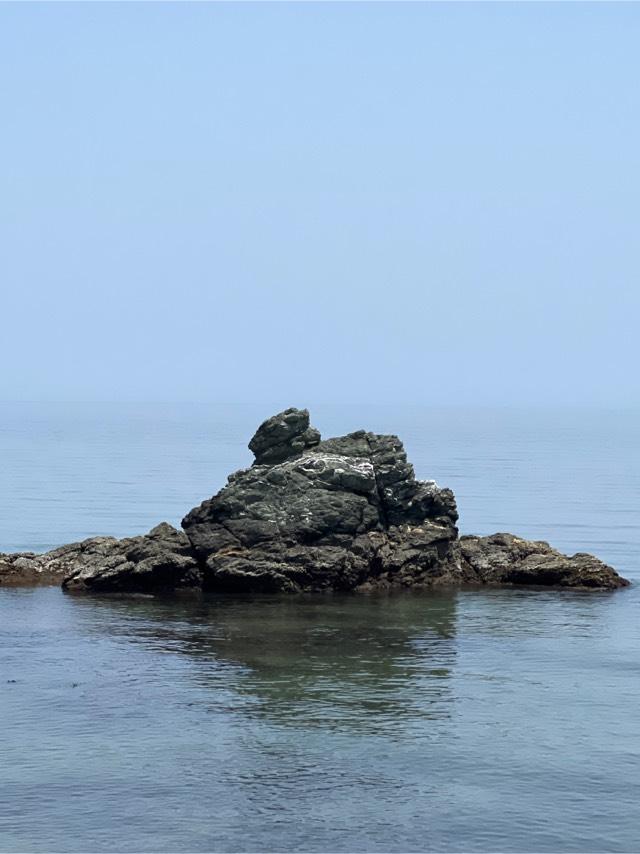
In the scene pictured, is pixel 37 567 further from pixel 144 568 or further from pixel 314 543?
pixel 314 543

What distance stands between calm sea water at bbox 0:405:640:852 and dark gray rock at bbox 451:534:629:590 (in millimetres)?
2335

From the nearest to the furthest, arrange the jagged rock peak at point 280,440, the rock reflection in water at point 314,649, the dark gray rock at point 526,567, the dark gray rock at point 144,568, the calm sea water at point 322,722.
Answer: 1. the calm sea water at point 322,722
2. the rock reflection in water at point 314,649
3. the dark gray rock at point 144,568
4. the dark gray rock at point 526,567
5. the jagged rock peak at point 280,440

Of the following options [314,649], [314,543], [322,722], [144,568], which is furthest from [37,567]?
[322,722]

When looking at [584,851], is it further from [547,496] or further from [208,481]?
[208,481]

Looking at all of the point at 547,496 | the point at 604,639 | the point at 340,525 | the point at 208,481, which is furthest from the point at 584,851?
the point at 208,481

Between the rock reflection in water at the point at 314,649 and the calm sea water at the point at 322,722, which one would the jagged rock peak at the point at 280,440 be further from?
the calm sea water at the point at 322,722

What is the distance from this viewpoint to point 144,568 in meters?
72.1

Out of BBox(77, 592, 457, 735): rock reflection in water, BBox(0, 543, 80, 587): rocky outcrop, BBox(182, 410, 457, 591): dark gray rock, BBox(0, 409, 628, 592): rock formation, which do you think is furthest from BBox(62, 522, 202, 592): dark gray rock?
BBox(77, 592, 457, 735): rock reflection in water

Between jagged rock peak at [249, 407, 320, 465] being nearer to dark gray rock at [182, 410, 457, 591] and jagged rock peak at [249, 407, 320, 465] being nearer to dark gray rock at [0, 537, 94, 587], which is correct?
dark gray rock at [182, 410, 457, 591]

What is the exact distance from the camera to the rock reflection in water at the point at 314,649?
51844 mm

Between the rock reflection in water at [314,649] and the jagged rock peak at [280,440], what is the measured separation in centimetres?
906

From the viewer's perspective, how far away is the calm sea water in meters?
39.9

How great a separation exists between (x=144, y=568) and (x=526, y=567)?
791 inches

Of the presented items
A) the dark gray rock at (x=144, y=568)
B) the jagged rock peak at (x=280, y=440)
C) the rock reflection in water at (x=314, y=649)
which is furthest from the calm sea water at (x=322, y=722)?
the jagged rock peak at (x=280, y=440)
